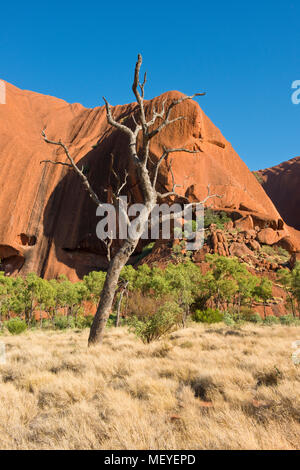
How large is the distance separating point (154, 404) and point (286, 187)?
96460 millimetres

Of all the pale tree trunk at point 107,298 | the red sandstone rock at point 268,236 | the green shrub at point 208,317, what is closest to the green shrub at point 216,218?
the red sandstone rock at point 268,236

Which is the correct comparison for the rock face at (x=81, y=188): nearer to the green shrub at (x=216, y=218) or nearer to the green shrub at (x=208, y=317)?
the green shrub at (x=216, y=218)

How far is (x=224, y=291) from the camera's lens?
22891 millimetres

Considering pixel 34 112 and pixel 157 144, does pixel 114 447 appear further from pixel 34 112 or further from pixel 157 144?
pixel 34 112

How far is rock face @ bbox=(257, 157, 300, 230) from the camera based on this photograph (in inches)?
3125

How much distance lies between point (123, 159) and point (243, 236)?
74.4ft

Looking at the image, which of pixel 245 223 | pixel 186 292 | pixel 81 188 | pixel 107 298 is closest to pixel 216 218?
pixel 245 223

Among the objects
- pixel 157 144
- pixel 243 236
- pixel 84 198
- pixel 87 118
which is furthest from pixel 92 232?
pixel 87 118

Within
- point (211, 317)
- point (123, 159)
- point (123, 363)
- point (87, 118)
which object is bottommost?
point (123, 363)

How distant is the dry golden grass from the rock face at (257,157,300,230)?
3145 inches

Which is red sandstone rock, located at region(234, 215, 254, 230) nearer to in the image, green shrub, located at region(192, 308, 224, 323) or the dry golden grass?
green shrub, located at region(192, 308, 224, 323)

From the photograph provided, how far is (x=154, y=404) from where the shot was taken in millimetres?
3047

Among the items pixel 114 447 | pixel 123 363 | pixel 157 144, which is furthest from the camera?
pixel 157 144
